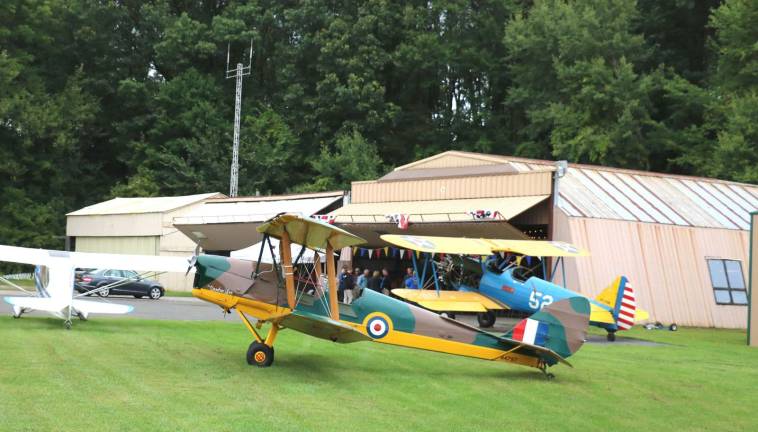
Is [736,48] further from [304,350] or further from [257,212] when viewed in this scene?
[304,350]

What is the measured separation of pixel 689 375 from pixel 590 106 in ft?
117

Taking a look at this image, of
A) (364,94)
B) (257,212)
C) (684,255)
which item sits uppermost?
(364,94)

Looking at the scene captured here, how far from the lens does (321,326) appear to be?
1284 cm

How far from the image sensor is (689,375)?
15.3 m

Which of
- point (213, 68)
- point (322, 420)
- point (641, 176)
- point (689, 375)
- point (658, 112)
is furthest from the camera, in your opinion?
point (213, 68)

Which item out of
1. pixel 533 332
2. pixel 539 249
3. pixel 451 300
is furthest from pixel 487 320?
pixel 533 332

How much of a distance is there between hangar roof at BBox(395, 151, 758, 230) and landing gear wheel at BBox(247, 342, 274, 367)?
14.8 meters

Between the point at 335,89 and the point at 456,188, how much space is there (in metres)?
27.9

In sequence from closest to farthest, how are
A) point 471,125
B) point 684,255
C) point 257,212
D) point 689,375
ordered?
point 689,375
point 684,255
point 257,212
point 471,125

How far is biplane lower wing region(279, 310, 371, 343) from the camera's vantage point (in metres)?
12.6

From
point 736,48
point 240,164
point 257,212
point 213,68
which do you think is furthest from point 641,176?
point 213,68

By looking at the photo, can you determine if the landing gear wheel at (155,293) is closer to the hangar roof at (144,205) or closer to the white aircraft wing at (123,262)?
the hangar roof at (144,205)

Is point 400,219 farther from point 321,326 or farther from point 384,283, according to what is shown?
point 321,326

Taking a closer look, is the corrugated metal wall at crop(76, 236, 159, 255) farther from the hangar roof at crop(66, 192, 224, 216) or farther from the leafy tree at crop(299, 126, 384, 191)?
the leafy tree at crop(299, 126, 384, 191)
